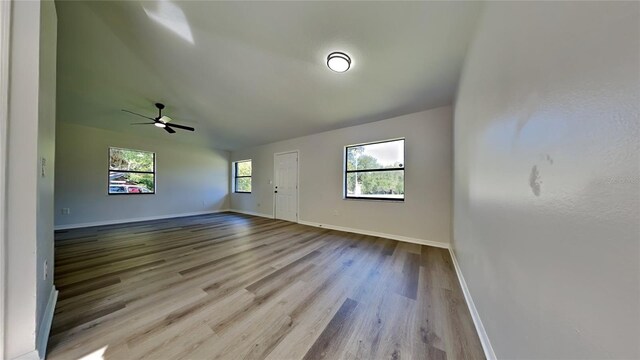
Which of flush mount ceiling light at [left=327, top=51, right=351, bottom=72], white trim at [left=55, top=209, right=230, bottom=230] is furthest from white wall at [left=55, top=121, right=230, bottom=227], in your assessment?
flush mount ceiling light at [left=327, top=51, right=351, bottom=72]

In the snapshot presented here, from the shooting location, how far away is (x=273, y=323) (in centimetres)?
142

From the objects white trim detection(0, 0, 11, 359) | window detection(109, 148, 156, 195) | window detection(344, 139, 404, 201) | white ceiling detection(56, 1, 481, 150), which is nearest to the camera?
white trim detection(0, 0, 11, 359)

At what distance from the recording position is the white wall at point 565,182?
40 cm

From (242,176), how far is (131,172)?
9.13 ft

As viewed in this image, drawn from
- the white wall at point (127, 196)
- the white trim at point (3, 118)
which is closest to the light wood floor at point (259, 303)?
the white trim at point (3, 118)

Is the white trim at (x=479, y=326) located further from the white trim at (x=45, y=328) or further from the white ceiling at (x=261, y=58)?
the white trim at (x=45, y=328)

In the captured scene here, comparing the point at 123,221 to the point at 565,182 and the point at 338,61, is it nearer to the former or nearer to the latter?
the point at 338,61

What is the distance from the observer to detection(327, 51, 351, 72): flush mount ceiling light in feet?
7.34

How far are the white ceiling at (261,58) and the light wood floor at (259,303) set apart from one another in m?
2.40

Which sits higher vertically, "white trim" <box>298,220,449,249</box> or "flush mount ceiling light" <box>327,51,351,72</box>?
"flush mount ceiling light" <box>327,51,351,72</box>

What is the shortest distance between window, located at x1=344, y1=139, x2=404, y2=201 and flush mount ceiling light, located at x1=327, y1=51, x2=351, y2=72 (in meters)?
1.80

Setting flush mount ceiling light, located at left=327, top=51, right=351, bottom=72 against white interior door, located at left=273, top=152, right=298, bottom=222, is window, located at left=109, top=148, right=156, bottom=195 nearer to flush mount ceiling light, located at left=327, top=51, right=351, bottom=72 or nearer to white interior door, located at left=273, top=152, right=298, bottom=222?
white interior door, located at left=273, top=152, right=298, bottom=222

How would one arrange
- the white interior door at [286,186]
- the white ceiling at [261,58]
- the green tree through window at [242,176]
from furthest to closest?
the green tree through window at [242,176] < the white interior door at [286,186] < the white ceiling at [261,58]

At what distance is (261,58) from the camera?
2484 millimetres
